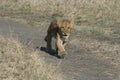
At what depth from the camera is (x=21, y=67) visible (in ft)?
31.5

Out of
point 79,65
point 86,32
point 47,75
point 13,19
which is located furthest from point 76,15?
point 47,75

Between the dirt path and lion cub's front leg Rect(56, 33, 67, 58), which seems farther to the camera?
lion cub's front leg Rect(56, 33, 67, 58)

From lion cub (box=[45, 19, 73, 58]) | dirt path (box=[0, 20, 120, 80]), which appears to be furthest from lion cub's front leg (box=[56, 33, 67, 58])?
dirt path (box=[0, 20, 120, 80])

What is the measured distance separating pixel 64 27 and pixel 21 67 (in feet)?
7.29

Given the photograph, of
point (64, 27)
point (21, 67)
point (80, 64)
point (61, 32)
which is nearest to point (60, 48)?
point (61, 32)

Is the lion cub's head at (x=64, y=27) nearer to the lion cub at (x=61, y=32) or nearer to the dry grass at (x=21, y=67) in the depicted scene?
the lion cub at (x=61, y=32)

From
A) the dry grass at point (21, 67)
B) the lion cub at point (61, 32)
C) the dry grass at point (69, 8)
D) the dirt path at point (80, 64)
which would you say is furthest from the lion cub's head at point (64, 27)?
the dry grass at point (69, 8)

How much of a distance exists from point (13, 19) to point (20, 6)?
10.0 ft

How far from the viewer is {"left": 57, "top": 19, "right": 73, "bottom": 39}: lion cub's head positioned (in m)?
11.5

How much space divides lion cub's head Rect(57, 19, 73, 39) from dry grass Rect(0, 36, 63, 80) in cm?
106

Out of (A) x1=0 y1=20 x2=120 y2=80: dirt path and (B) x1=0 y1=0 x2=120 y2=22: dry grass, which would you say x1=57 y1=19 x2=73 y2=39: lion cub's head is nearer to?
(A) x1=0 y1=20 x2=120 y2=80: dirt path

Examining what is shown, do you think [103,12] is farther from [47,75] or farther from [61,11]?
[47,75]

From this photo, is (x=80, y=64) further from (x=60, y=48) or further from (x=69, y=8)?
(x=69, y=8)

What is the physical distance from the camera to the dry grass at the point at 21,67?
9078 millimetres
